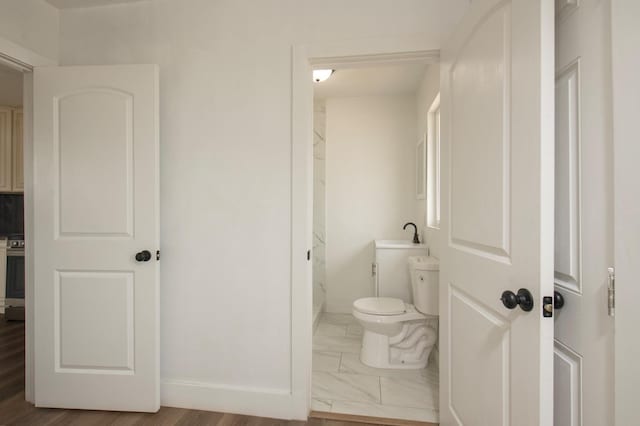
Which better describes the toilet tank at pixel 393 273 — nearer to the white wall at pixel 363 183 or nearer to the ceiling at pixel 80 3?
the white wall at pixel 363 183

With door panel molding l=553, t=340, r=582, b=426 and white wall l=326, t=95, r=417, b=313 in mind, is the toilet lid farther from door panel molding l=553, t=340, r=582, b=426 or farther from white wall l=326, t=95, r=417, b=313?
door panel molding l=553, t=340, r=582, b=426

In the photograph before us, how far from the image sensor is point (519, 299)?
0.95 m

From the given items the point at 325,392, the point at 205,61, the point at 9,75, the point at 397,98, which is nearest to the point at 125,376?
the point at 325,392

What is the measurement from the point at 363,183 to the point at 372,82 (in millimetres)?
1042

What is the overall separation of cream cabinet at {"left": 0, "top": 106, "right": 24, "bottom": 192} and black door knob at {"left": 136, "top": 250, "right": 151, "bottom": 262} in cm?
336

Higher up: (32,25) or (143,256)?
(32,25)

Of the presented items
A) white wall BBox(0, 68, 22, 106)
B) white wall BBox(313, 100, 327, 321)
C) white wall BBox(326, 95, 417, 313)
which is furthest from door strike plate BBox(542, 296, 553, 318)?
white wall BBox(0, 68, 22, 106)

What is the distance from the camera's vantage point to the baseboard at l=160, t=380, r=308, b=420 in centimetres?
175

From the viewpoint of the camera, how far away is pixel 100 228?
180 cm

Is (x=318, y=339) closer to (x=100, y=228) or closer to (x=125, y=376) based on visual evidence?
(x=125, y=376)


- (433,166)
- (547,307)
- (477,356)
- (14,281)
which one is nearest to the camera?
(547,307)

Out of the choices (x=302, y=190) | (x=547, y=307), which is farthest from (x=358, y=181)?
(x=547, y=307)

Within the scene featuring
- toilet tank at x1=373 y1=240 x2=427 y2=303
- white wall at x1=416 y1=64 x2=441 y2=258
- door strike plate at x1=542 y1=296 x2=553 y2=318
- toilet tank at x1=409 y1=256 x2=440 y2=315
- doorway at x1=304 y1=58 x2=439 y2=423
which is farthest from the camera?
doorway at x1=304 y1=58 x2=439 y2=423

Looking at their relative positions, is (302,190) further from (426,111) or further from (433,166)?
(426,111)
